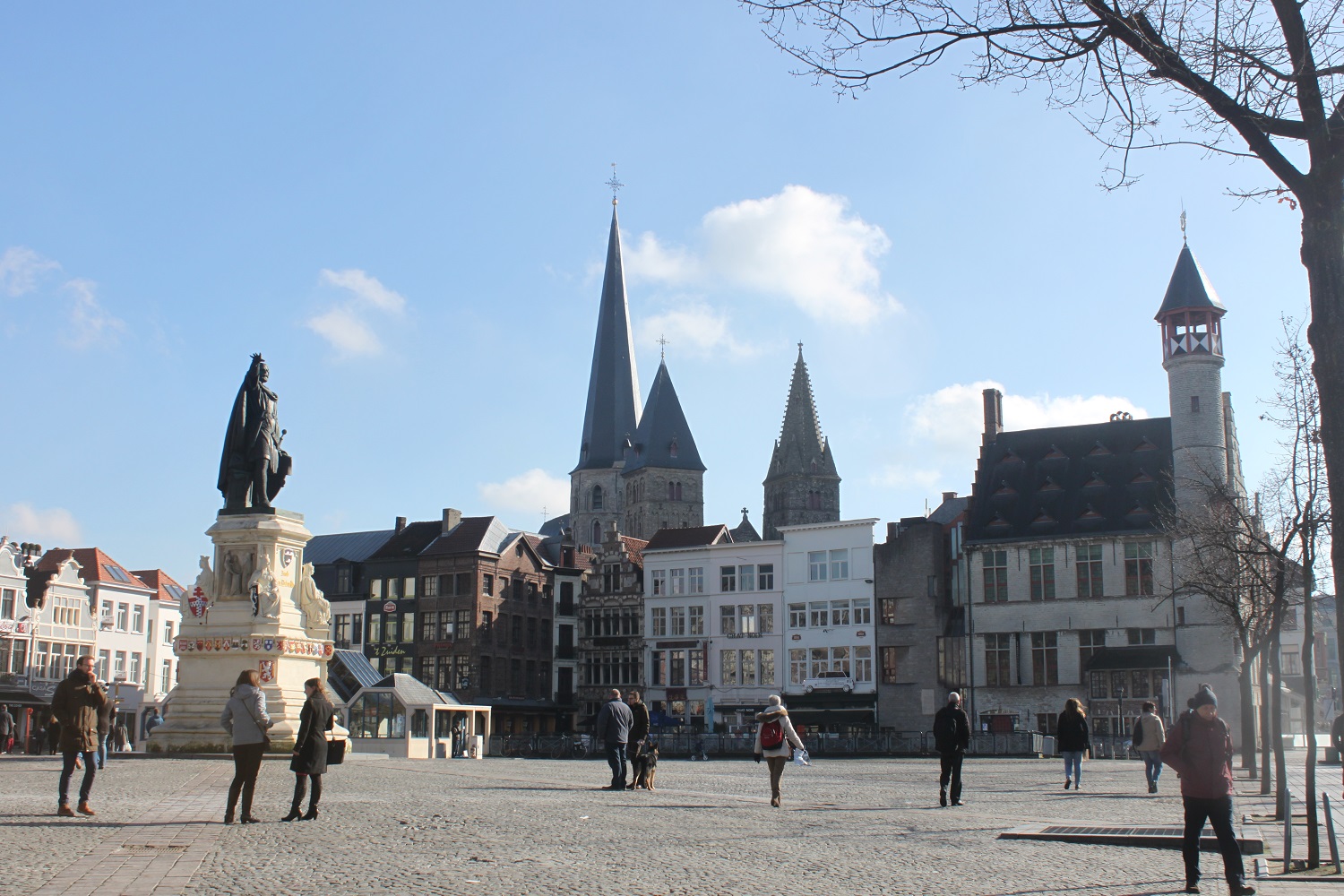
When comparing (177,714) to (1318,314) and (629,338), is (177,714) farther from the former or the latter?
(629,338)

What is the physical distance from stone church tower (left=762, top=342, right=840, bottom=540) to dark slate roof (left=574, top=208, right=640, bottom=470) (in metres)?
14.6

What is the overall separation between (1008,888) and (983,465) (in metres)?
55.5

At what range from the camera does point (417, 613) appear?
72.8 meters

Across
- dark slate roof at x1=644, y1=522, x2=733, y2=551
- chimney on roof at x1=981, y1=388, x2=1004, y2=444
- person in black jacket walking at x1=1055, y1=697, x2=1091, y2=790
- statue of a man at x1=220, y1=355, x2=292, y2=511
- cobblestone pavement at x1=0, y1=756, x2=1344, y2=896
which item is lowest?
cobblestone pavement at x1=0, y1=756, x2=1344, y2=896

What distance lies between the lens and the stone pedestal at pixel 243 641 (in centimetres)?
2666

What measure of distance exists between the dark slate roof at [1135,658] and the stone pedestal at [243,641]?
37.1 m

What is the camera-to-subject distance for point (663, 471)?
4990 inches

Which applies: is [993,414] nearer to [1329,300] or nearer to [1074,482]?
[1074,482]

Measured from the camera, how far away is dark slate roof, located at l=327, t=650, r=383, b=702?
1809 inches

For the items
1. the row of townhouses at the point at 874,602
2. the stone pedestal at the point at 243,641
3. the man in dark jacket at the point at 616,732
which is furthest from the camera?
the row of townhouses at the point at 874,602

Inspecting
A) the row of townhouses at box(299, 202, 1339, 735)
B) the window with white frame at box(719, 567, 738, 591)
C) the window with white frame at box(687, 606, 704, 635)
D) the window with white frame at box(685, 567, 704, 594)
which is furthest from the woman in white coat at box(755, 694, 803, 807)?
the window with white frame at box(685, 567, 704, 594)

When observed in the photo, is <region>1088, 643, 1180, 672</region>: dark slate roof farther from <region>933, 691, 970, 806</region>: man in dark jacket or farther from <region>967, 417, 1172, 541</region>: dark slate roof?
<region>933, 691, 970, 806</region>: man in dark jacket

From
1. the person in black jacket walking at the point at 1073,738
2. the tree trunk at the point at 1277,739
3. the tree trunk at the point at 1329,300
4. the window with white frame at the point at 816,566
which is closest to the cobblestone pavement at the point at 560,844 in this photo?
the tree trunk at the point at 1277,739

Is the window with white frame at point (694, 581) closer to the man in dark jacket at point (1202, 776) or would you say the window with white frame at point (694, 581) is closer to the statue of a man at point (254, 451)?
the statue of a man at point (254, 451)
